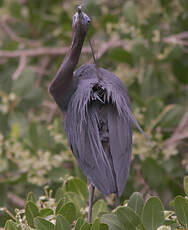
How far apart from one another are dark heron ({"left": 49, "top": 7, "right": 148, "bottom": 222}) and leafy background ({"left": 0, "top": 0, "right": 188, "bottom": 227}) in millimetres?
303

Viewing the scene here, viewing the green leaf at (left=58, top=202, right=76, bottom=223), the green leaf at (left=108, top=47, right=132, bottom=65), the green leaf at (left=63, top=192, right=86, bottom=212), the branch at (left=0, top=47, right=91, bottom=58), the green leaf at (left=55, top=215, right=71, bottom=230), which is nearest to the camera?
the green leaf at (left=55, top=215, right=71, bottom=230)

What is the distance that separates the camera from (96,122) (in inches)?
72.3

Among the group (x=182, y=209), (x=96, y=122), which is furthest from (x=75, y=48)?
(x=182, y=209)

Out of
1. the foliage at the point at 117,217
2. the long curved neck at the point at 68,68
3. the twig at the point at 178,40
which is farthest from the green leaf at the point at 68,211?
the twig at the point at 178,40

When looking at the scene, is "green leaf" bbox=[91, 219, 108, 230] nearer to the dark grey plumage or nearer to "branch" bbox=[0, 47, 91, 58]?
the dark grey plumage

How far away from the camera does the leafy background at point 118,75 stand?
8.62 feet

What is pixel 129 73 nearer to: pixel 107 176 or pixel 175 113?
pixel 175 113

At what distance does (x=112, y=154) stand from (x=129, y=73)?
4.71 feet

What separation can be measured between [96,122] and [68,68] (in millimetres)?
254

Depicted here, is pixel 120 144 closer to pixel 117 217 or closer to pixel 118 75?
pixel 117 217

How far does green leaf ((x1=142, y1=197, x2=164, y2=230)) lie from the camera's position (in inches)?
65.2

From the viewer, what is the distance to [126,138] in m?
1.85

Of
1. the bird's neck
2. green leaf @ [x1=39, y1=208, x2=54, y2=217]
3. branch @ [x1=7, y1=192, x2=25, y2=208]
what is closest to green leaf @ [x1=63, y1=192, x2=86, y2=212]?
green leaf @ [x1=39, y1=208, x2=54, y2=217]

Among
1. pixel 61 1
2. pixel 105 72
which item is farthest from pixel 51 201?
pixel 61 1
